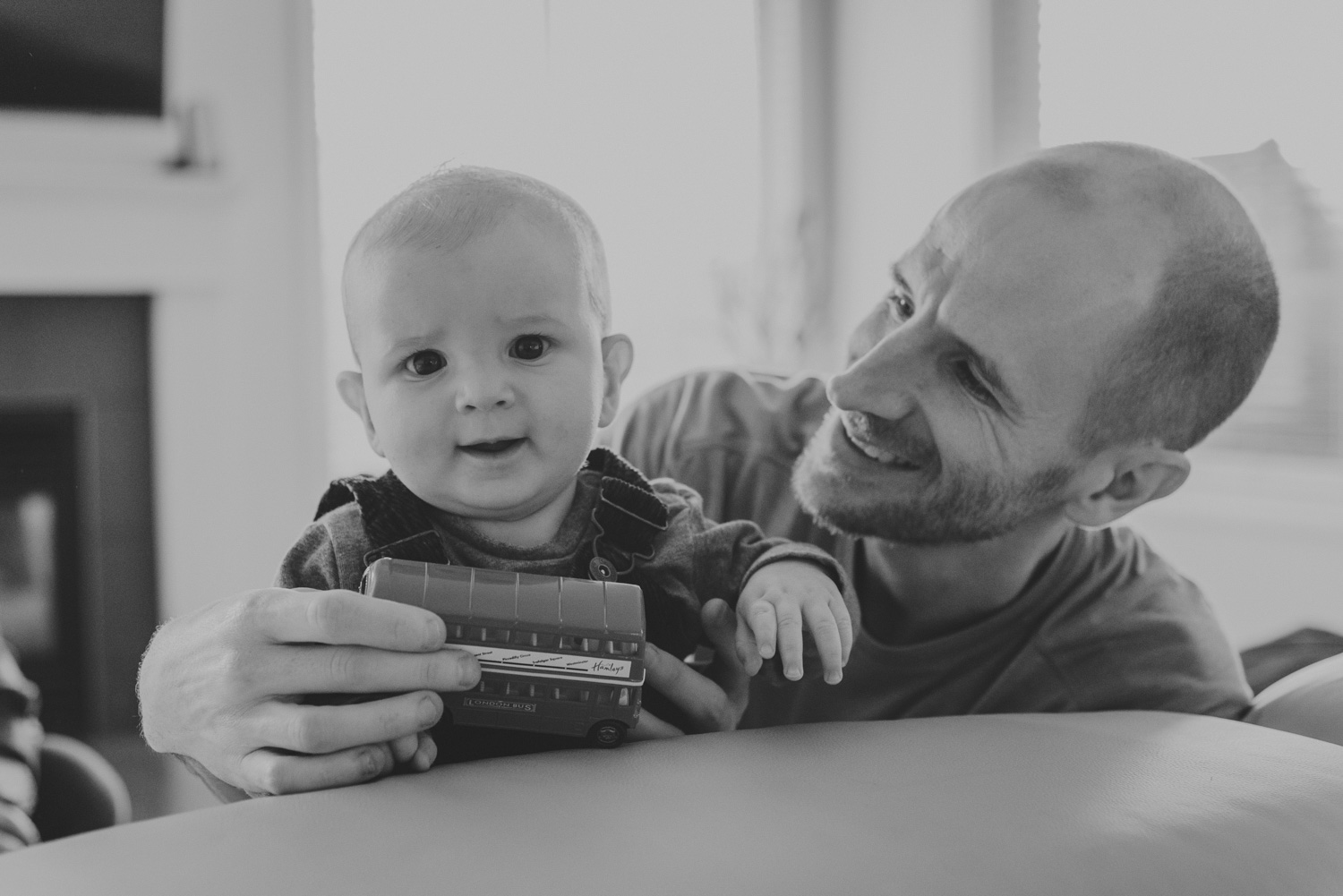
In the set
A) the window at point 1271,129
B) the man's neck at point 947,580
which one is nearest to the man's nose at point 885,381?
the man's neck at point 947,580

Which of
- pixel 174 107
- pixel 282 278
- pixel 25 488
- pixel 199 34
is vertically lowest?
pixel 25 488

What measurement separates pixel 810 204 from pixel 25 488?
303cm

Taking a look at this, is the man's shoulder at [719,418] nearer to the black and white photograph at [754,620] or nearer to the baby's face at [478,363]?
the black and white photograph at [754,620]

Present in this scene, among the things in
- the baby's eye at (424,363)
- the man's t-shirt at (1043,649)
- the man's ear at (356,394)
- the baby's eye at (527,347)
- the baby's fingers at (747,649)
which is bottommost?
the man's t-shirt at (1043,649)

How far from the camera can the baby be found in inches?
33.8

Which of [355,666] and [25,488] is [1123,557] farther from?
[25,488]

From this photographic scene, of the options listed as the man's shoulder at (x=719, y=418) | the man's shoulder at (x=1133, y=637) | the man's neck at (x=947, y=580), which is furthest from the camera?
the man's shoulder at (x=719, y=418)

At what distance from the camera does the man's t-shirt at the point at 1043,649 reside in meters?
1.12

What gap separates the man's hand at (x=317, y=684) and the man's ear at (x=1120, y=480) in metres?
0.79

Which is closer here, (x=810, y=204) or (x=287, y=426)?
(x=287, y=426)

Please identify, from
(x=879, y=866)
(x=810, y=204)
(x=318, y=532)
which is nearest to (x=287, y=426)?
(x=810, y=204)

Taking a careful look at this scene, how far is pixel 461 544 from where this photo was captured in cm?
94

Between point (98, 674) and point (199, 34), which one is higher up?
point (199, 34)

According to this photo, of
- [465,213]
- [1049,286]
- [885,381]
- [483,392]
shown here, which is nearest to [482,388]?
[483,392]
